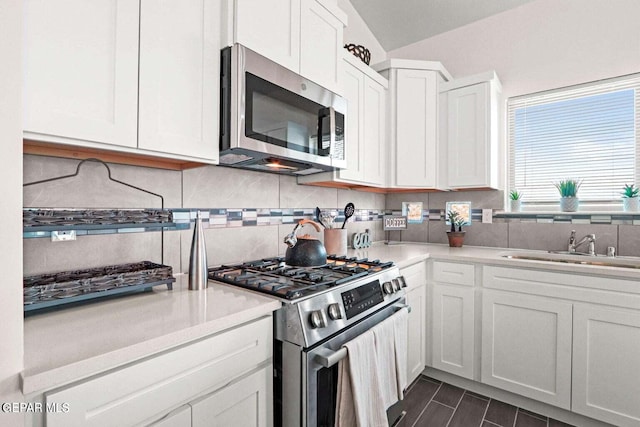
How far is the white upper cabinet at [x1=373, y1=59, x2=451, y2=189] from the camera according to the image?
2.52 meters

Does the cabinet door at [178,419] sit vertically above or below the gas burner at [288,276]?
below

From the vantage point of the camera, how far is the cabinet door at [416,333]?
202cm

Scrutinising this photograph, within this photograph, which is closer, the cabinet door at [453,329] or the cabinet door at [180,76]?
the cabinet door at [180,76]

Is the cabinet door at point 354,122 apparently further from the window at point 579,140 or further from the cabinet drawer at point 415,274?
the window at point 579,140

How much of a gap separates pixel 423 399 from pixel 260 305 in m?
1.60

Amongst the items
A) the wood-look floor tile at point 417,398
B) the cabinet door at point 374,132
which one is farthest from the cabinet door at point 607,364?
the cabinet door at point 374,132

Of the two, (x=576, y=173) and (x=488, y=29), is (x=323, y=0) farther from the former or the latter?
(x=576, y=173)

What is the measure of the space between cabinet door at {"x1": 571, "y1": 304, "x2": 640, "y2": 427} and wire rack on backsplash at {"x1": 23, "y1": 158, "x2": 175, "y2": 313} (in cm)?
213

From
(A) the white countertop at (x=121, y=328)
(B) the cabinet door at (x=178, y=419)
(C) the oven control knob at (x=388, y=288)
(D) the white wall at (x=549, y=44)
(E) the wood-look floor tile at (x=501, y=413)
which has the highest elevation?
(D) the white wall at (x=549, y=44)

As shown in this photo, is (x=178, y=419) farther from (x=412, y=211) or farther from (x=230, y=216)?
(x=412, y=211)

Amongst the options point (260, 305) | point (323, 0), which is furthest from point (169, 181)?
point (323, 0)

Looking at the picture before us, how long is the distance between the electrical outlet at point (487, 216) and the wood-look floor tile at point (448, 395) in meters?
1.32

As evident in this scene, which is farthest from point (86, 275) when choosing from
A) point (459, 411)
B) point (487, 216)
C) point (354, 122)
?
point (487, 216)

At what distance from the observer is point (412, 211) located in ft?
9.88
